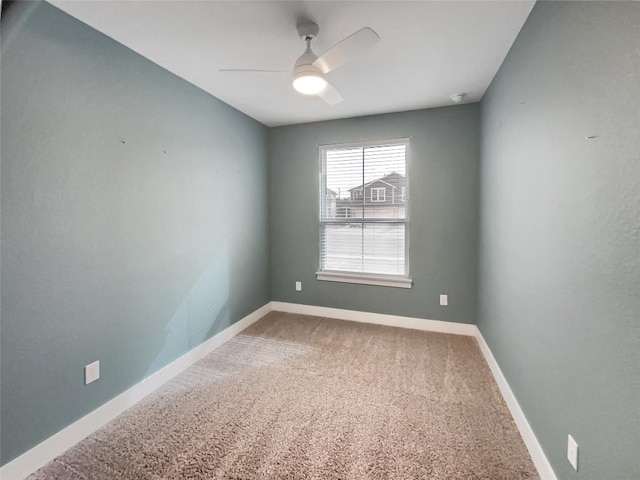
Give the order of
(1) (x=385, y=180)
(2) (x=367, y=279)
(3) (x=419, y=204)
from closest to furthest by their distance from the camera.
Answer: (3) (x=419, y=204) → (1) (x=385, y=180) → (2) (x=367, y=279)

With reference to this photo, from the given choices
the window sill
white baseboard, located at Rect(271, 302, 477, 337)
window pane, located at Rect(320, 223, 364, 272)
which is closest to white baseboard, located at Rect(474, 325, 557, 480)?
white baseboard, located at Rect(271, 302, 477, 337)

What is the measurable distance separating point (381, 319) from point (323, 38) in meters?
2.87

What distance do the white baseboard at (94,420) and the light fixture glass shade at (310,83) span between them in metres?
2.37

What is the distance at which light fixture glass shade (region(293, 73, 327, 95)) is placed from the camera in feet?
5.56

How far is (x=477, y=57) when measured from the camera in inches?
81.8

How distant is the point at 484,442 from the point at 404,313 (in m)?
1.72

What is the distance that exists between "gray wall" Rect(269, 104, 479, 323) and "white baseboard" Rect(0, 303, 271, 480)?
1590 millimetres

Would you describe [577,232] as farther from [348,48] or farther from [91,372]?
[91,372]

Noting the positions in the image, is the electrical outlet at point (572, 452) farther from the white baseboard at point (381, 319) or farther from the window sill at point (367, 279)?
the window sill at point (367, 279)

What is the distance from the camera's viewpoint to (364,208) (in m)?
3.47

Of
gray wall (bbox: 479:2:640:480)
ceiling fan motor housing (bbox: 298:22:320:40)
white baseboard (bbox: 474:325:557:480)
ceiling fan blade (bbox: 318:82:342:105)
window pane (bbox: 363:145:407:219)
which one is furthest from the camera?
window pane (bbox: 363:145:407:219)

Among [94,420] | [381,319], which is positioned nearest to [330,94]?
[381,319]

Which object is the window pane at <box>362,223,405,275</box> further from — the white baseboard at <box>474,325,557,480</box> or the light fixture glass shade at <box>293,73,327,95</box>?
the light fixture glass shade at <box>293,73,327,95</box>

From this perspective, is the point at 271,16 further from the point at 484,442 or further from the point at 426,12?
the point at 484,442
